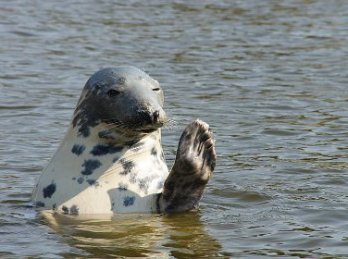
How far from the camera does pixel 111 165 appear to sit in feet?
25.6

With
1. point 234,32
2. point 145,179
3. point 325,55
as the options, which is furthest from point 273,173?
point 234,32

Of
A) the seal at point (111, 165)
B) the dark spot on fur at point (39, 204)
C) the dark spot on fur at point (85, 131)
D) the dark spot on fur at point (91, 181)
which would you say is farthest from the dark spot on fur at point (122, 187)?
the dark spot on fur at point (39, 204)

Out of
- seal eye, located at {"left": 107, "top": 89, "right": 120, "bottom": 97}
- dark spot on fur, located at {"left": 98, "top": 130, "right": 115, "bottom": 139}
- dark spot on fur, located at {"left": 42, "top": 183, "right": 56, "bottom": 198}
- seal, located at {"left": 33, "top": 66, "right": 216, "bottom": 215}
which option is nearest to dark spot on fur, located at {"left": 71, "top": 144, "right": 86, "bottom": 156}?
seal, located at {"left": 33, "top": 66, "right": 216, "bottom": 215}

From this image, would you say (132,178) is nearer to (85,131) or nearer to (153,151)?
(153,151)

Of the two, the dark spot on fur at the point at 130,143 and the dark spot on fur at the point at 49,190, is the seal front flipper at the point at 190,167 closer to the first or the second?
the dark spot on fur at the point at 130,143

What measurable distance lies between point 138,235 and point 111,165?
0.55m

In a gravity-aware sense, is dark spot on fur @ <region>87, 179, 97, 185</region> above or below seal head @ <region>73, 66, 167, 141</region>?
below

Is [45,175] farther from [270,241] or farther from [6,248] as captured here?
[270,241]

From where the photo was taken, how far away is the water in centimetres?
744

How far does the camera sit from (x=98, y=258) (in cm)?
688

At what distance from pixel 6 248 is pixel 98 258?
0.58 metres

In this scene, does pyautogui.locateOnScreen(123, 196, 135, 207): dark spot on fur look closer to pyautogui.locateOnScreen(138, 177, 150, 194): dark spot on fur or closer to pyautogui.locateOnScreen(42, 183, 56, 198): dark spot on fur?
pyautogui.locateOnScreen(138, 177, 150, 194): dark spot on fur

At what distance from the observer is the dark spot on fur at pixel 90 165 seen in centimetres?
780

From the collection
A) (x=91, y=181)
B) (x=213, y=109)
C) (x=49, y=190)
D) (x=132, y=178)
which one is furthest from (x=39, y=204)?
(x=213, y=109)
